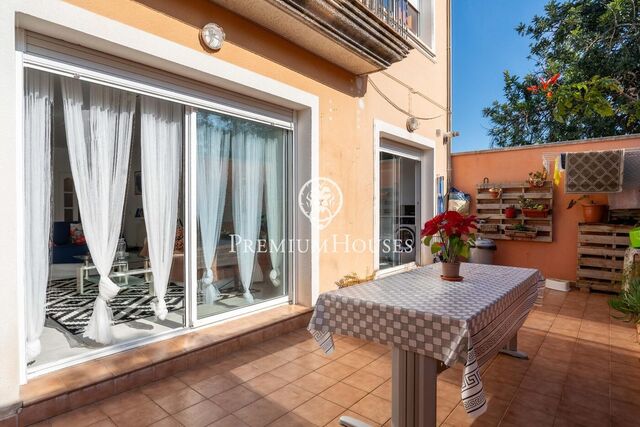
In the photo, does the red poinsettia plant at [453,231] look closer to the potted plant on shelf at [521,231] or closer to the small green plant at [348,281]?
the small green plant at [348,281]

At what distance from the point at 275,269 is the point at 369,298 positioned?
2.34 metres

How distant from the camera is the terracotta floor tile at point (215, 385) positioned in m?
2.53

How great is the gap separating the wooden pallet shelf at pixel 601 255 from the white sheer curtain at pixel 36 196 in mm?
6912

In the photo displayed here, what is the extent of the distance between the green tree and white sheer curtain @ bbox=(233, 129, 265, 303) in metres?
6.79

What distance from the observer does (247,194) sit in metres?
3.83

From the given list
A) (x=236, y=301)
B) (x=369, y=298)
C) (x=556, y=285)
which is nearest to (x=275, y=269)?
(x=236, y=301)

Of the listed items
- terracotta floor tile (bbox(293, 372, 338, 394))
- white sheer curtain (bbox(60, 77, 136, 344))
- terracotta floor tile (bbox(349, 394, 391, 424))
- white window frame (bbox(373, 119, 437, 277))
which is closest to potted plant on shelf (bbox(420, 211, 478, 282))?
terracotta floor tile (bbox(349, 394, 391, 424))

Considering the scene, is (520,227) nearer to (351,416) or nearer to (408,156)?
(408,156)

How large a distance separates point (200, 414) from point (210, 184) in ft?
6.59

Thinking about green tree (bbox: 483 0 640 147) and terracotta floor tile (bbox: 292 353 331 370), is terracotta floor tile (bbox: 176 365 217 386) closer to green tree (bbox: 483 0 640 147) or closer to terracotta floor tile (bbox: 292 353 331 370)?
terracotta floor tile (bbox: 292 353 331 370)

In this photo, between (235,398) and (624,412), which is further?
(235,398)

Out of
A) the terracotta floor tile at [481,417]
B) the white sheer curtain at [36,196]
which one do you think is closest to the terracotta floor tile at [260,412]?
the terracotta floor tile at [481,417]

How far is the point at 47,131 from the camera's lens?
2.46 m

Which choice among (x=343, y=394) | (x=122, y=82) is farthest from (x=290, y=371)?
(x=122, y=82)
